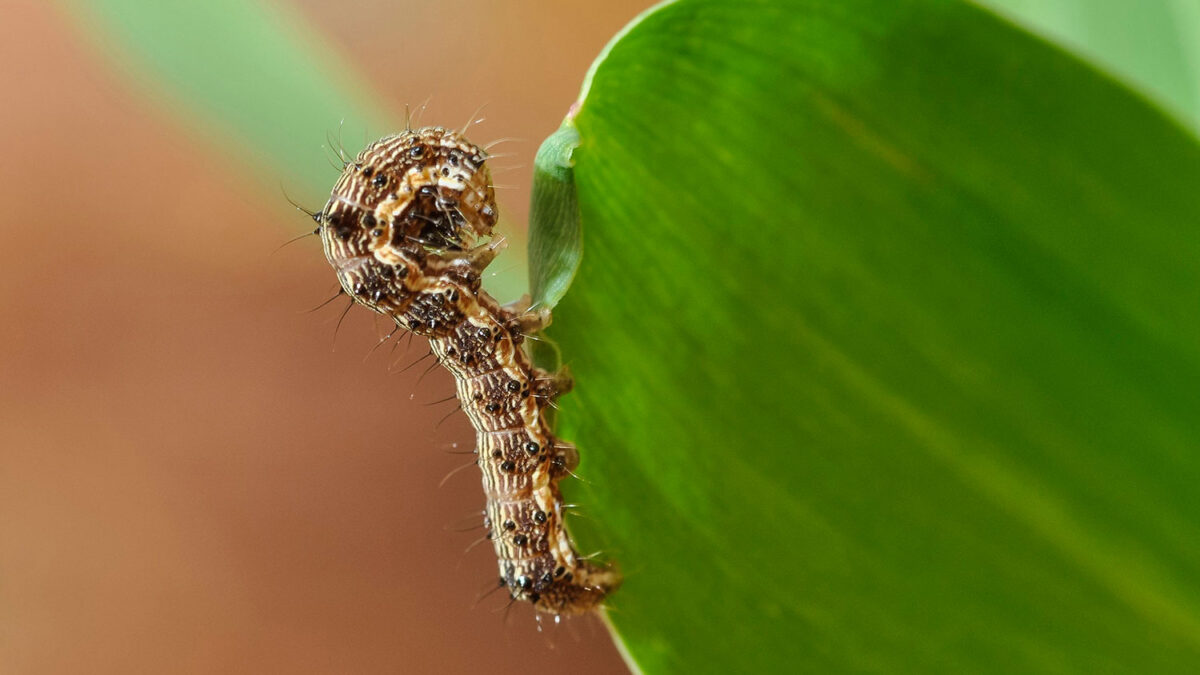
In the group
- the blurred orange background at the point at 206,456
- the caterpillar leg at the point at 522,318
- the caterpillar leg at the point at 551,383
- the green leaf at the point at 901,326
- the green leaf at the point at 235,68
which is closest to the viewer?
the green leaf at the point at 901,326

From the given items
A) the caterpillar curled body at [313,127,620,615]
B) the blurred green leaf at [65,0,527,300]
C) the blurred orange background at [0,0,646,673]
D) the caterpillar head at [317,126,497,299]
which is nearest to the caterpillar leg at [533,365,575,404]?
the caterpillar curled body at [313,127,620,615]

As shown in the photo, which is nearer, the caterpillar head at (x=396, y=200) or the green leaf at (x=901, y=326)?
the green leaf at (x=901, y=326)

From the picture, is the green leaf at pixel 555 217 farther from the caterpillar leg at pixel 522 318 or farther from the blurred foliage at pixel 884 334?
the caterpillar leg at pixel 522 318

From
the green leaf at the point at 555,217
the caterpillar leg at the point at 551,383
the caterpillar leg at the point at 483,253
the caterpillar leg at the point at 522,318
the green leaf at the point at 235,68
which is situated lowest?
the green leaf at the point at 555,217

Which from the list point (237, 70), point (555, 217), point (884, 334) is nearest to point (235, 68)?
point (237, 70)

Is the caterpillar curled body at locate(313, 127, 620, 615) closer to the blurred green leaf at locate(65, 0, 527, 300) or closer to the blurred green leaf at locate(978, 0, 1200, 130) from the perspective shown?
the blurred green leaf at locate(65, 0, 527, 300)

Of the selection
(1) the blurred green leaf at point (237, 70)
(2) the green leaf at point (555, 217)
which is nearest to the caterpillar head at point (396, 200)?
(1) the blurred green leaf at point (237, 70)

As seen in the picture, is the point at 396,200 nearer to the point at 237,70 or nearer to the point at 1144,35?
the point at 237,70
